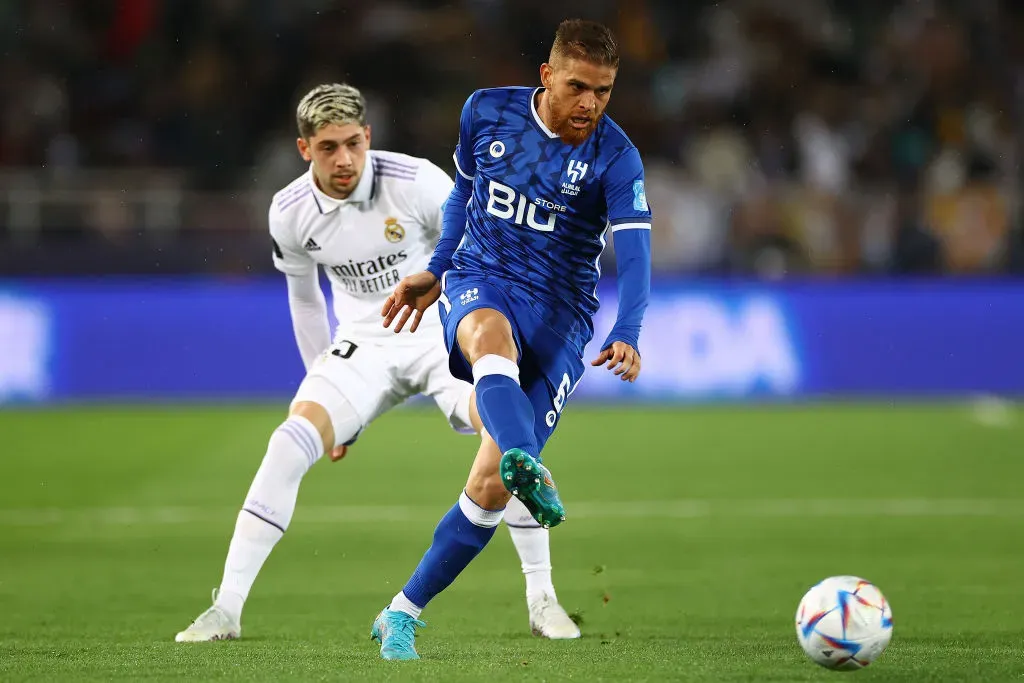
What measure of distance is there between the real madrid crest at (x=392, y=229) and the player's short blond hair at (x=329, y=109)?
490 millimetres

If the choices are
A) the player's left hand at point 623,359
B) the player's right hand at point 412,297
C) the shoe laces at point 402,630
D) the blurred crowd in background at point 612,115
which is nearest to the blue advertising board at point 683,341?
the blurred crowd in background at point 612,115

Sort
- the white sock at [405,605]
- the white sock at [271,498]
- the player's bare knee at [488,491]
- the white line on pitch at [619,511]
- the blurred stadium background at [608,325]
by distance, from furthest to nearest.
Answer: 1. the white line on pitch at [619,511]
2. the blurred stadium background at [608,325]
3. the white sock at [271,498]
4. the white sock at [405,605]
5. the player's bare knee at [488,491]

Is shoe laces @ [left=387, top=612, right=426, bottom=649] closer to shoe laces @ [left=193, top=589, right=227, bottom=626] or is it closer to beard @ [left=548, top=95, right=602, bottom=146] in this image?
shoe laces @ [left=193, top=589, right=227, bottom=626]

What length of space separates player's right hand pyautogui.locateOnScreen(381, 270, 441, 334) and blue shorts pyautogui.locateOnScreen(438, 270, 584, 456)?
137mm

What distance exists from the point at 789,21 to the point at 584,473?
33.1 ft

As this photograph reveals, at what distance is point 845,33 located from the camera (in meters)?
19.9

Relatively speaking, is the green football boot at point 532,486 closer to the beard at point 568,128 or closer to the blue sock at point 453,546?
the blue sock at point 453,546

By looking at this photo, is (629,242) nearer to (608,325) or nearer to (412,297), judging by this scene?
(412,297)

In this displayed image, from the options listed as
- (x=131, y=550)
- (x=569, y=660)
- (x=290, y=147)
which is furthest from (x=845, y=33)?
(x=569, y=660)

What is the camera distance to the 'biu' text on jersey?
550 cm

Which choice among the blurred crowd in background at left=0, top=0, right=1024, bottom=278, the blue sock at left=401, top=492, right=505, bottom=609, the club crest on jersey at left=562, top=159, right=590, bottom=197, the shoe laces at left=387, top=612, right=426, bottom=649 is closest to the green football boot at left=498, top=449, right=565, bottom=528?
the blue sock at left=401, top=492, right=505, bottom=609

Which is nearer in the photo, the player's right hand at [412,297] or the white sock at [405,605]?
the white sock at [405,605]

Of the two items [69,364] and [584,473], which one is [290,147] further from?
[584,473]

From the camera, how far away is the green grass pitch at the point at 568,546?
17.1 feet
